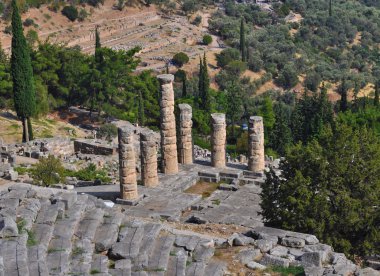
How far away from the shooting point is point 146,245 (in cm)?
1575

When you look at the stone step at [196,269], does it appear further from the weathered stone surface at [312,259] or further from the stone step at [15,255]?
the stone step at [15,255]

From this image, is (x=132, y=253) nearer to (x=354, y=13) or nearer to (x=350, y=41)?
(x=350, y=41)

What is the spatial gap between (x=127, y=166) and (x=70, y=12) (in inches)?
1936

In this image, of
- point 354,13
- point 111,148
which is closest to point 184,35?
point 354,13

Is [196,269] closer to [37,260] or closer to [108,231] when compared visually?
[108,231]

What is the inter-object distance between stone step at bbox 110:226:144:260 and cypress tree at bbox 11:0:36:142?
21626mm

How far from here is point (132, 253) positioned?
49.9ft

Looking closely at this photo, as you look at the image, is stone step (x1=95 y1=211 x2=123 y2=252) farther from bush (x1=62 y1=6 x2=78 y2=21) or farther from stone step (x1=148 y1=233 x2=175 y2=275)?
bush (x1=62 y1=6 x2=78 y2=21)

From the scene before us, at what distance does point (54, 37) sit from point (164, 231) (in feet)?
175

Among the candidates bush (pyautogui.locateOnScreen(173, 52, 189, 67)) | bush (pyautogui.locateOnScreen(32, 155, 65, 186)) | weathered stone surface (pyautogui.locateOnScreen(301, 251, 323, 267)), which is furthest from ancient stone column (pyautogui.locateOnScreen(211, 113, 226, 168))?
bush (pyautogui.locateOnScreen(173, 52, 189, 67))

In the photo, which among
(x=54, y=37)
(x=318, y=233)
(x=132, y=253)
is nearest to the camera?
(x=132, y=253)

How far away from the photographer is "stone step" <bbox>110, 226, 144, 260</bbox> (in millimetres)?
15188

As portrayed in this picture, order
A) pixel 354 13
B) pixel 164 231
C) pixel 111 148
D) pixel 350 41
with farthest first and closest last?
pixel 354 13, pixel 350 41, pixel 111 148, pixel 164 231

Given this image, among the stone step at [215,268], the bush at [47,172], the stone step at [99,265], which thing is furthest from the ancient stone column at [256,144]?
the stone step at [99,265]
